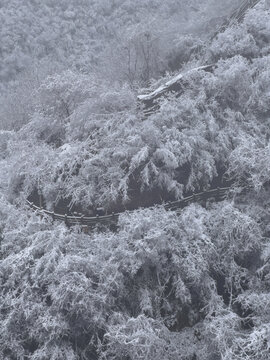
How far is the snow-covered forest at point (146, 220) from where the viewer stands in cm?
1425

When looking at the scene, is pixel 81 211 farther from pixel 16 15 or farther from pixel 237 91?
pixel 16 15

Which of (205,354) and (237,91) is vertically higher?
(237,91)

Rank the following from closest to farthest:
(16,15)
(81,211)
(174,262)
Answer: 1. (174,262)
2. (81,211)
3. (16,15)

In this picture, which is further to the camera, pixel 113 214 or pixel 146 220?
pixel 113 214

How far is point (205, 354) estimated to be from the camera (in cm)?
1421

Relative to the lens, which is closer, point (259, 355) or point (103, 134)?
point (259, 355)

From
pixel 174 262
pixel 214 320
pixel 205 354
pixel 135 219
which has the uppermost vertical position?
pixel 135 219

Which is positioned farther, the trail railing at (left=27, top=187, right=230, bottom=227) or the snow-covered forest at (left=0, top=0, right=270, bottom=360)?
the trail railing at (left=27, top=187, right=230, bottom=227)

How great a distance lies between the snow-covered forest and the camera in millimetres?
14250

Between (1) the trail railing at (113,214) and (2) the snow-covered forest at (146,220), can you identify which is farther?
(1) the trail railing at (113,214)

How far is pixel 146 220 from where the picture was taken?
52.4 ft

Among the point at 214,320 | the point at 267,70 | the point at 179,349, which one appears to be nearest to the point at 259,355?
the point at 214,320

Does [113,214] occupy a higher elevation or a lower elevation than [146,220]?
lower

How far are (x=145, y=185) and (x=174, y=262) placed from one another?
475 centimetres
